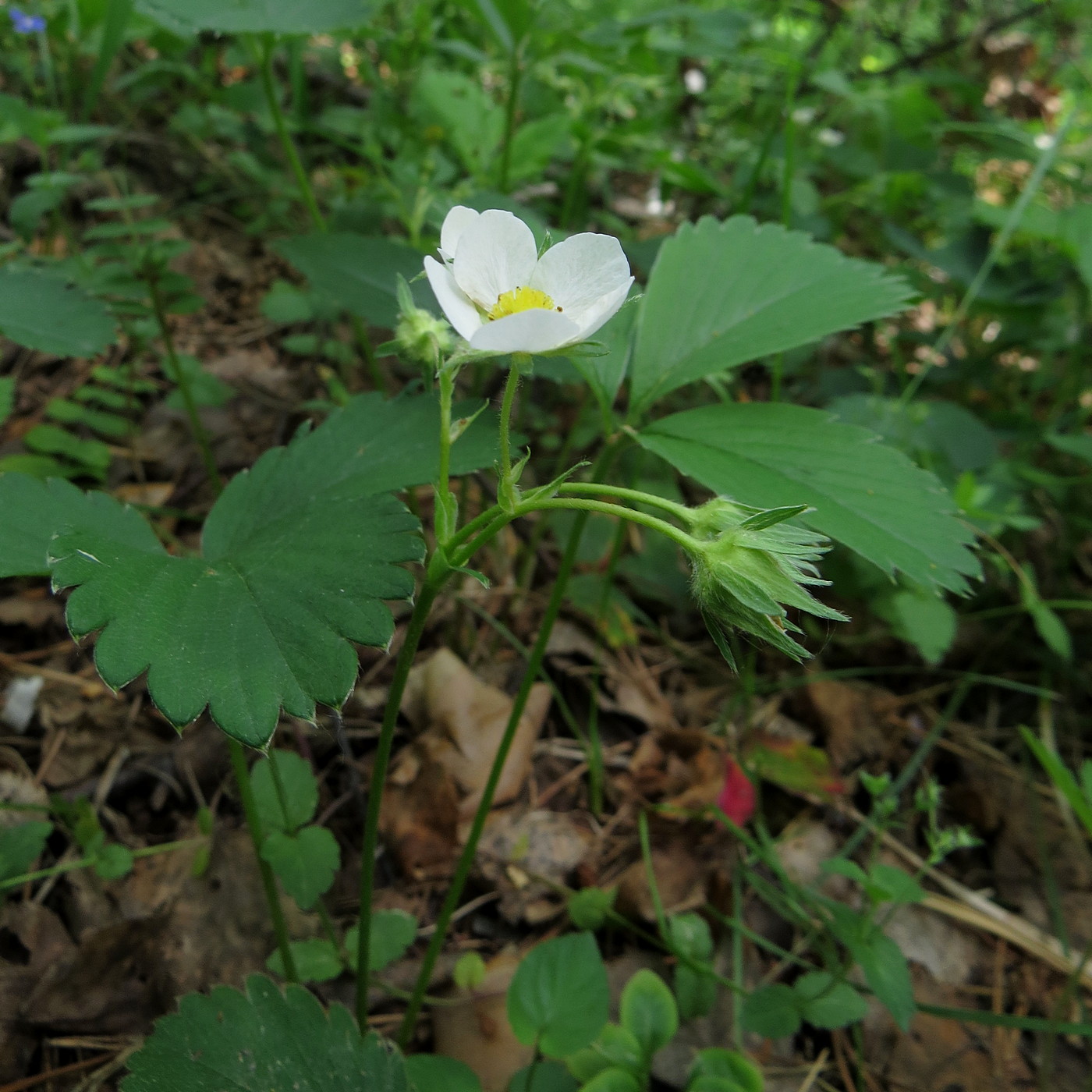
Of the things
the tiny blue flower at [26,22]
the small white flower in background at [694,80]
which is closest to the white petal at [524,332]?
the tiny blue flower at [26,22]

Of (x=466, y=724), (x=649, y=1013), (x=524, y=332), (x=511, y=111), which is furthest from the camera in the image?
(x=511, y=111)

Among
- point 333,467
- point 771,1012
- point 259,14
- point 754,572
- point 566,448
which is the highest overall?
point 259,14

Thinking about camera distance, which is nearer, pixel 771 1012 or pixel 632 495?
pixel 632 495

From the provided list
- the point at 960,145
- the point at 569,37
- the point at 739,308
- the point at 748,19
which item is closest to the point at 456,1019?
the point at 739,308

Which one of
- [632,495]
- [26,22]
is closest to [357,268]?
[632,495]

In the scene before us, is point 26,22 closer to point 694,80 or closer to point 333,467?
point 333,467

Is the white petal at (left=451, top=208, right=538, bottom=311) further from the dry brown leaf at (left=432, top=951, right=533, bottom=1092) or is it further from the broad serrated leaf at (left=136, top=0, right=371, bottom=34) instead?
the dry brown leaf at (left=432, top=951, right=533, bottom=1092)

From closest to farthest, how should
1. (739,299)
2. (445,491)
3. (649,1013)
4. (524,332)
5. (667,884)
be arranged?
1. (524,332)
2. (445,491)
3. (649,1013)
4. (739,299)
5. (667,884)

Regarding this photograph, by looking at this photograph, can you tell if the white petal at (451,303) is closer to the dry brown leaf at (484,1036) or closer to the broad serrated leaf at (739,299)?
the broad serrated leaf at (739,299)
